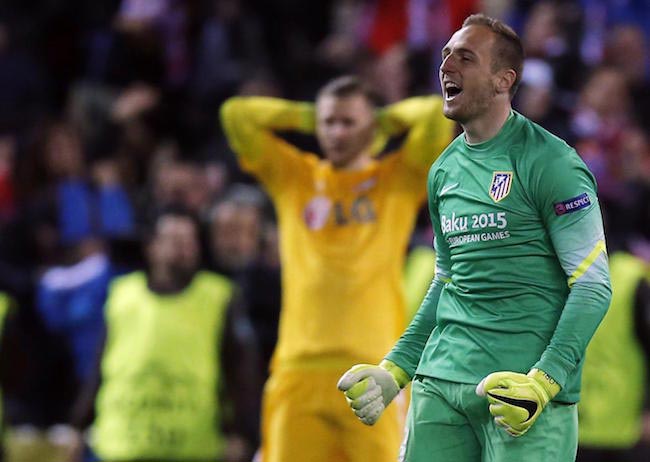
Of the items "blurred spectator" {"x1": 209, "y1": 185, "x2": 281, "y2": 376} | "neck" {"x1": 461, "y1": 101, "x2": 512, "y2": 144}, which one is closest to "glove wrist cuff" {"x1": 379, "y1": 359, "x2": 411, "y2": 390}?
"neck" {"x1": 461, "y1": 101, "x2": 512, "y2": 144}

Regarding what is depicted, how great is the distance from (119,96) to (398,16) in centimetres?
257

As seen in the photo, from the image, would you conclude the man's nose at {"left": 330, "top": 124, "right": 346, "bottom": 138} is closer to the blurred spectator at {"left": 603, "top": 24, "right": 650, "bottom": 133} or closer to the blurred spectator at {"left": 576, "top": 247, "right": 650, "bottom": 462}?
the blurred spectator at {"left": 576, "top": 247, "right": 650, "bottom": 462}

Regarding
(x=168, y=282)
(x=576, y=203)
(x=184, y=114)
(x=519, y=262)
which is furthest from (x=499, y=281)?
(x=184, y=114)

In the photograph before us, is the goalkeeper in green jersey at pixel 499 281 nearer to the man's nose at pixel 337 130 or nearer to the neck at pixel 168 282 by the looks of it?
the man's nose at pixel 337 130

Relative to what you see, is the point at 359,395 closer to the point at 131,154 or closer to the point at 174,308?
the point at 174,308

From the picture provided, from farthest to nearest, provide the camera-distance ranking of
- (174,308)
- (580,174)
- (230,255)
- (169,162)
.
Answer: (169,162) → (230,255) → (174,308) → (580,174)

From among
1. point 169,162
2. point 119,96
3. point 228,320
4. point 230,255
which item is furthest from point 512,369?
point 119,96

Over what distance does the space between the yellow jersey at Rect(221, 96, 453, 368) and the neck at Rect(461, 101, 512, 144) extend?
7.67 ft

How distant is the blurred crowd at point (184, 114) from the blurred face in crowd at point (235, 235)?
13 mm

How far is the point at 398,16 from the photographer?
46.1ft

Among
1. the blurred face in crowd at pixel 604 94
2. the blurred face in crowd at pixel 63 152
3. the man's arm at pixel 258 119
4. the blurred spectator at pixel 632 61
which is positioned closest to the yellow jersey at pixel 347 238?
the man's arm at pixel 258 119

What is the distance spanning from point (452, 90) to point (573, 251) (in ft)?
2.23

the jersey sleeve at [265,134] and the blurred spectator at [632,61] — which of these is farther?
the blurred spectator at [632,61]

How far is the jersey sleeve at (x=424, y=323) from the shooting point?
17.8 feet
